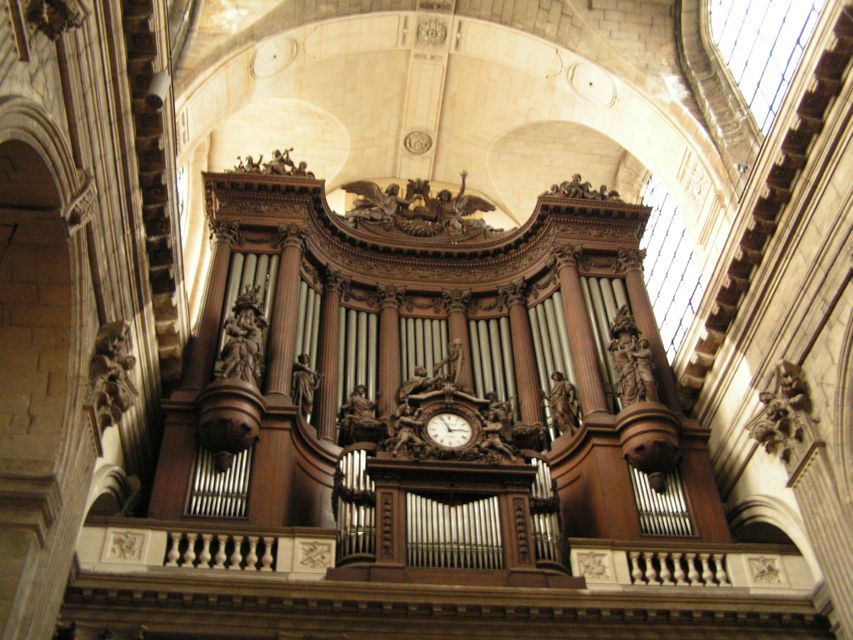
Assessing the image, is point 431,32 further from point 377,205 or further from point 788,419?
point 788,419

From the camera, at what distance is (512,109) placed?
66.9 feet

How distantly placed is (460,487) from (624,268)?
5.91 meters

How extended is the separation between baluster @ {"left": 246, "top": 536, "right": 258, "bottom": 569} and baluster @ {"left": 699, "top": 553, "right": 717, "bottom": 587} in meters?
4.68

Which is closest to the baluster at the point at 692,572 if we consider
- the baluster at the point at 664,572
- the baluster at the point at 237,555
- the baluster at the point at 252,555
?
the baluster at the point at 664,572

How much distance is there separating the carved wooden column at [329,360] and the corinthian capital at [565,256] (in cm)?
330

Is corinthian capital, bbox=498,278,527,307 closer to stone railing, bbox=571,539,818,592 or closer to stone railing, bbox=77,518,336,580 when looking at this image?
stone railing, bbox=571,539,818,592

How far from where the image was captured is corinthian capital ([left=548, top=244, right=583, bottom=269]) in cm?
1591

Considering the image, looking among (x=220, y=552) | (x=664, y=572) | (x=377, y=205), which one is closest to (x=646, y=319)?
(x=664, y=572)

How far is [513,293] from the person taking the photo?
16.3 metres

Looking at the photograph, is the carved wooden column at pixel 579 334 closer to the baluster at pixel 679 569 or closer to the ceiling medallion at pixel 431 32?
the baluster at pixel 679 569

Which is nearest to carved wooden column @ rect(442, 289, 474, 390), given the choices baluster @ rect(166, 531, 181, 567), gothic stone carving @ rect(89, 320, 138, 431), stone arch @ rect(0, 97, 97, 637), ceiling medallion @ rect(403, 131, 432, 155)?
baluster @ rect(166, 531, 181, 567)

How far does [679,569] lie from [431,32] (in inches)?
472

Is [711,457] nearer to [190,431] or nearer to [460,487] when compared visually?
[460,487]

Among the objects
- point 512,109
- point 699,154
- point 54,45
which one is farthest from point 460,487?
point 512,109
